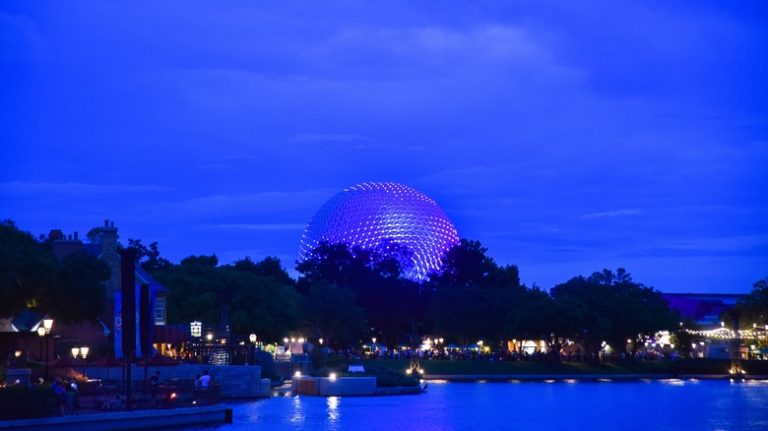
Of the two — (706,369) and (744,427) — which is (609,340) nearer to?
(706,369)

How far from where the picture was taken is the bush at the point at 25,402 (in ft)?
126

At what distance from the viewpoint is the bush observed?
3828 centimetres

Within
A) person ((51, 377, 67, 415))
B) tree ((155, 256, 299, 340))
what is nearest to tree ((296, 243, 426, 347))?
tree ((155, 256, 299, 340))

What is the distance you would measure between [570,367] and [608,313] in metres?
9.28

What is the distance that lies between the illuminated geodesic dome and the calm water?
7236 centimetres

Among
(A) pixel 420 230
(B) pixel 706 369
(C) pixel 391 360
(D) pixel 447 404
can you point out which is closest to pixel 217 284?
(C) pixel 391 360

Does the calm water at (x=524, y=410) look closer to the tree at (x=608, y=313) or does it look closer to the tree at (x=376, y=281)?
the tree at (x=608, y=313)

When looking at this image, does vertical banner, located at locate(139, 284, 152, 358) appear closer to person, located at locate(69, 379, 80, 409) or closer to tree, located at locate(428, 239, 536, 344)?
person, located at locate(69, 379, 80, 409)

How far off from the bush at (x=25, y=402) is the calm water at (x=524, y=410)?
30.1 ft

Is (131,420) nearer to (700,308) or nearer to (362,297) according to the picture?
(362,297)

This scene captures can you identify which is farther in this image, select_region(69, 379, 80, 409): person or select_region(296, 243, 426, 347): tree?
select_region(296, 243, 426, 347): tree

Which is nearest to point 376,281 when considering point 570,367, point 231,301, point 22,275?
point 570,367

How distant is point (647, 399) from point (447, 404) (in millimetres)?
12287

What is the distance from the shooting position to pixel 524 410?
59.2m
